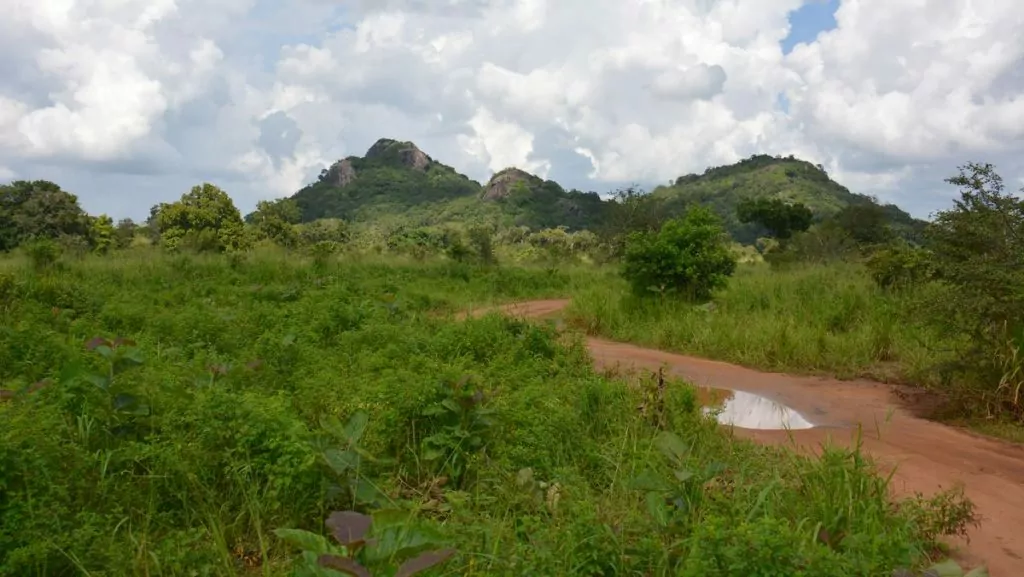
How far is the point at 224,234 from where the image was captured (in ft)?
89.8

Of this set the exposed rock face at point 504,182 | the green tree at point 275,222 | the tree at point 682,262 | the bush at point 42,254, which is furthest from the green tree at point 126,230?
the exposed rock face at point 504,182

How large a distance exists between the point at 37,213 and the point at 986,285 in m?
26.3

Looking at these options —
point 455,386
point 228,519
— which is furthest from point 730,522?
point 228,519

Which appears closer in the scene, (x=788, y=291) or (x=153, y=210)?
(x=788, y=291)

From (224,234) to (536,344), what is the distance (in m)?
23.5

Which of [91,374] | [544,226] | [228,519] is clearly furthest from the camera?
[544,226]

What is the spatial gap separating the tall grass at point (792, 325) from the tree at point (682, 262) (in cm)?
31

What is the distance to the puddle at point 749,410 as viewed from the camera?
5.53m

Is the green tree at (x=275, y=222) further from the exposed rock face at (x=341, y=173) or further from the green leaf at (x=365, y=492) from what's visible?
the exposed rock face at (x=341, y=173)

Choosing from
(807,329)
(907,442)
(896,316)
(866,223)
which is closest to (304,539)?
(907,442)

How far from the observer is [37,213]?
77.5 feet

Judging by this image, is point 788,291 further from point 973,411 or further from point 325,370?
point 325,370

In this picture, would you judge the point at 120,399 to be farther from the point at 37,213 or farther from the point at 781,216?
the point at 781,216

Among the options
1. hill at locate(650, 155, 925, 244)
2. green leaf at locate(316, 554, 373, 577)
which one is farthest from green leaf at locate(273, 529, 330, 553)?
hill at locate(650, 155, 925, 244)
